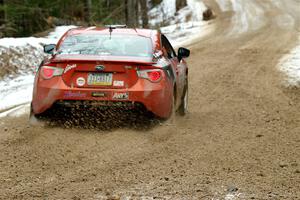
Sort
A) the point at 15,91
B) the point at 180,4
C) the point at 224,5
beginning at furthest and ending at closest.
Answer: the point at 180,4, the point at 224,5, the point at 15,91

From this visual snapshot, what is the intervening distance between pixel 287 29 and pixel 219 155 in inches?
852

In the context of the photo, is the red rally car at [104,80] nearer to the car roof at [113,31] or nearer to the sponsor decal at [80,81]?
the sponsor decal at [80,81]

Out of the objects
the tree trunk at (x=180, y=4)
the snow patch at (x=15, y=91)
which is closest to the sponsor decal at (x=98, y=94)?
the snow patch at (x=15, y=91)

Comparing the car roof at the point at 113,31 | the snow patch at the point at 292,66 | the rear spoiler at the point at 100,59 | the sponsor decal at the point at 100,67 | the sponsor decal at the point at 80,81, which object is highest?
the car roof at the point at 113,31

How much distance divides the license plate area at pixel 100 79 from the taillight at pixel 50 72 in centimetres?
40

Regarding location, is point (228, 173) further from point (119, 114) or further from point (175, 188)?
point (119, 114)

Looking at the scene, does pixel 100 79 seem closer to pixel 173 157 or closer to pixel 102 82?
pixel 102 82

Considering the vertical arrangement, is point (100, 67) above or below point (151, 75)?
above

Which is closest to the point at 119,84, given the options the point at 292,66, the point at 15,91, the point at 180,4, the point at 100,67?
the point at 100,67

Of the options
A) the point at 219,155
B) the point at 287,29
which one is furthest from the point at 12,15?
the point at 219,155

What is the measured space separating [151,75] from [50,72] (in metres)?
1.35

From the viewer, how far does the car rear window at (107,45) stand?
26.7ft

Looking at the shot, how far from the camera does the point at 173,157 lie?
6.68 meters

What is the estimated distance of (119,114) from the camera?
7.92m
